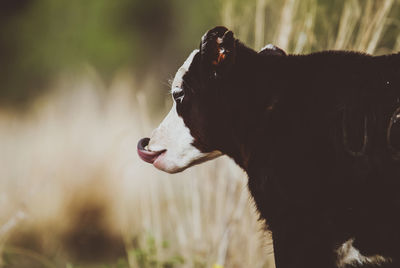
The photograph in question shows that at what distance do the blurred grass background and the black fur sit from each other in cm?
36

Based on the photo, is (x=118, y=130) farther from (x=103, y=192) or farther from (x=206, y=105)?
(x=206, y=105)

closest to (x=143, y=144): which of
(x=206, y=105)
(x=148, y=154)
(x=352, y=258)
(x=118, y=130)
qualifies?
(x=148, y=154)

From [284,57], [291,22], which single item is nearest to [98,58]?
[291,22]

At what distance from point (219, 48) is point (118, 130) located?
4436mm

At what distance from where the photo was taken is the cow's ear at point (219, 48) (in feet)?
8.19

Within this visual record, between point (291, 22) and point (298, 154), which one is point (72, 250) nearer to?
point (291, 22)

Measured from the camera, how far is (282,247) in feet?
7.84

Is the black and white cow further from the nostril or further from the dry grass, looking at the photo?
the dry grass

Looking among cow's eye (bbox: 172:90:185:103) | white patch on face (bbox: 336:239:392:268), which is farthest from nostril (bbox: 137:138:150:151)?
white patch on face (bbox: 336:239:392:268)

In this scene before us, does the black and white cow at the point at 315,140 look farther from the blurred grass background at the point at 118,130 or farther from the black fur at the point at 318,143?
the blurred grass background at the point at 118,130

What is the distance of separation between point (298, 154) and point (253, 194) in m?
0.26

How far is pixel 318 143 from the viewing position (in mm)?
2297

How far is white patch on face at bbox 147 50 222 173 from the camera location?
9.04 feet

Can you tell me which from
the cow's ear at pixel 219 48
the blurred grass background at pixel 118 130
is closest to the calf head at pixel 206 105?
the cow's ear at pixel 219 48
